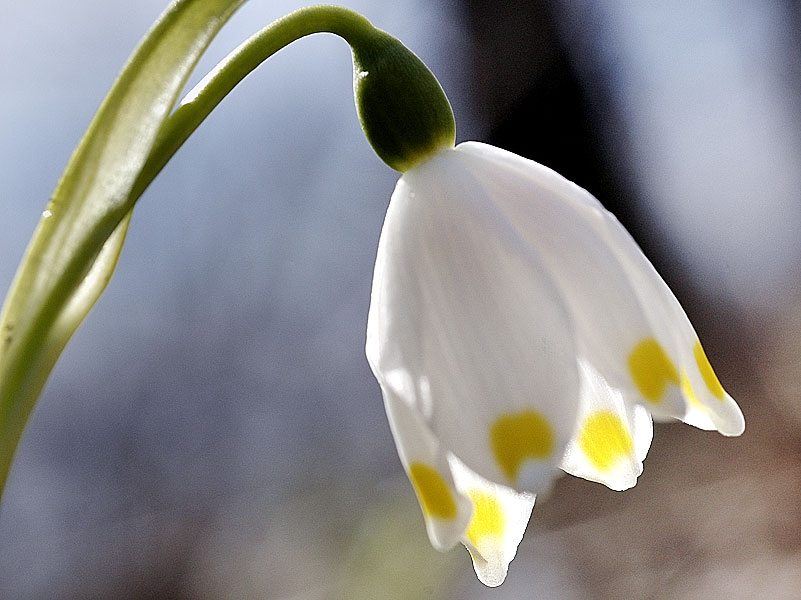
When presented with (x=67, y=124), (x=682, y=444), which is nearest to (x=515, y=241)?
(x=682, y=444)

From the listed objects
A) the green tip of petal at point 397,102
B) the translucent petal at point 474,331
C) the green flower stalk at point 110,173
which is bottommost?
the translucent petal at point 474,331

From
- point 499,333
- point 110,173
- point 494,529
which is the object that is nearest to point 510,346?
point 499,333

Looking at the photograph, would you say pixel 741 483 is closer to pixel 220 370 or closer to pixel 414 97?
pixel 220 370

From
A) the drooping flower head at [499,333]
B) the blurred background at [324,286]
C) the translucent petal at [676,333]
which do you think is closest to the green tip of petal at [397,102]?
the drooping flower head at [499,333]

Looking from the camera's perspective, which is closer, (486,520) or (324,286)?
(486,520)

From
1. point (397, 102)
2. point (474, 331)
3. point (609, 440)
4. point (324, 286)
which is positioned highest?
point (397, 102)

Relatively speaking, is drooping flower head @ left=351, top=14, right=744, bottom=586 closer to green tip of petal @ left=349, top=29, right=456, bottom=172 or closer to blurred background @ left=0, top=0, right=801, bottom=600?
green tip of petal @ left=349, top=29, right=456, bottom=172

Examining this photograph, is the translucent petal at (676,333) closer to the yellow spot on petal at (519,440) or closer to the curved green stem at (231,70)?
the yellow spot on petal at (519,440)

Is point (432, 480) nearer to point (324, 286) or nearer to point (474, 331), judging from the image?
point (474, 331)
